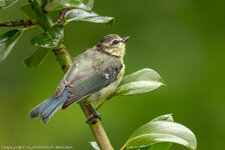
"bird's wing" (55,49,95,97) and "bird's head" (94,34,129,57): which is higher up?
"bird's wing" (55,49,95,97)

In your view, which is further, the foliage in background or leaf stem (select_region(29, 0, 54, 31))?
leaf stem (select_region(29, 0, 54, 31))

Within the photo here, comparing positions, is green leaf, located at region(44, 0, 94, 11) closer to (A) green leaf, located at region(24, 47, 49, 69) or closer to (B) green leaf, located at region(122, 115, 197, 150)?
(A) green leaf, located at region(24, 47, 49, 69)

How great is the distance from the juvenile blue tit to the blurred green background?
2.12ft

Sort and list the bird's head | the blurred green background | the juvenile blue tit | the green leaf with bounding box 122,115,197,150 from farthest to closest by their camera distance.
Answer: the blurred green background, the bird's head, the juvenile blue tit, the green leaf with bounding box 122,115,197,150

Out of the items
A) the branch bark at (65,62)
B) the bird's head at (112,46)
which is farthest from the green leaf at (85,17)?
the bird's head at (112,46)

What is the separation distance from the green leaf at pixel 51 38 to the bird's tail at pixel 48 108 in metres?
0.61

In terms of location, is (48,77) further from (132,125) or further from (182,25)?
(182,25)

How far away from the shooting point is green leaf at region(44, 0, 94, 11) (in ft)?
6.69

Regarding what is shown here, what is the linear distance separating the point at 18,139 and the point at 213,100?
83.6 inches

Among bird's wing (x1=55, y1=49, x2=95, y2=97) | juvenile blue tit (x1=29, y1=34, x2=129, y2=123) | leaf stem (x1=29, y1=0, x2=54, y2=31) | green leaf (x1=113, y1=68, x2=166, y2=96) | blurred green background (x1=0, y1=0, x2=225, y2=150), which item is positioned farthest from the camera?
blurred green background (x1=0, y1=0, x2=225, y2=150)

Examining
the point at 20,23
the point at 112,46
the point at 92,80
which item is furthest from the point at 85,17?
the point at 112,46

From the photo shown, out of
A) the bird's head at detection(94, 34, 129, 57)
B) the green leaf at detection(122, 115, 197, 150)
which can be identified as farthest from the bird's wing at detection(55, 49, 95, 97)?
the green leaf at detection(122, 115, 197, 150)

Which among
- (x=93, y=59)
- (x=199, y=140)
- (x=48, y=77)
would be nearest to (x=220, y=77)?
(x=199, y=140)

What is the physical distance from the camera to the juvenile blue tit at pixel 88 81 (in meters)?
2.80
